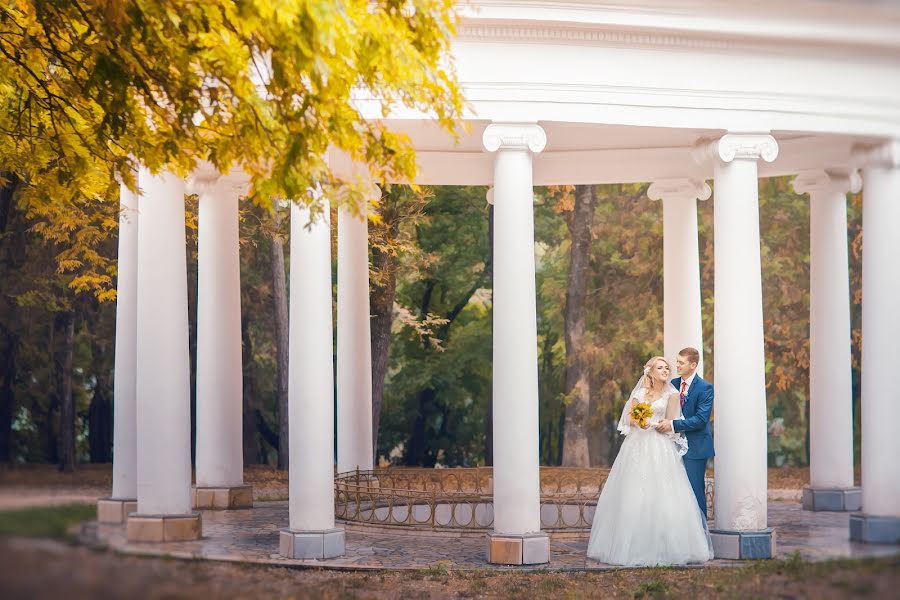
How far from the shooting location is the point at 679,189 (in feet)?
117

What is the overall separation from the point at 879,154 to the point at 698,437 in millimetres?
8604

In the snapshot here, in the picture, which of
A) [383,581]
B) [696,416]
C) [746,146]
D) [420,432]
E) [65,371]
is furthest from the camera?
[420,432]

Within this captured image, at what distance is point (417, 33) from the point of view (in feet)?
65.2

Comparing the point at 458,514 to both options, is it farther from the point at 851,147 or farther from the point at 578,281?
the point at 578,281

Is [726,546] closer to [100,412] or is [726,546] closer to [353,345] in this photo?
[353,345]

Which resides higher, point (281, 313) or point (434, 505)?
point (281, 313)

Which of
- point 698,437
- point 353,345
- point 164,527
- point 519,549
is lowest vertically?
A: point 519,549

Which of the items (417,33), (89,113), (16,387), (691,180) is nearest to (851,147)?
(691,180)

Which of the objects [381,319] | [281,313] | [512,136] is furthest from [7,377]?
[512,136]

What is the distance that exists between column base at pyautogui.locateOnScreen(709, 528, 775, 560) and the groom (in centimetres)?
76

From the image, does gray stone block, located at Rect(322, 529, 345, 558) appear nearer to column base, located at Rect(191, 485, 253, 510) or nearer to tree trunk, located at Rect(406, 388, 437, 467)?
column base, located at Rect(191, 485, 253, 510)

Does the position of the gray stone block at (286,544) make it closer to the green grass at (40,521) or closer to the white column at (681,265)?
the green grass at (40,521)

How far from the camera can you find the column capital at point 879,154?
27.8 metres

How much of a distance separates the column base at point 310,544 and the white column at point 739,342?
9230mm
